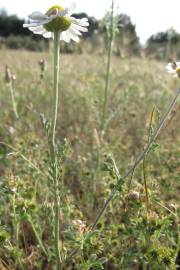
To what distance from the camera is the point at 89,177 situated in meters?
2.43

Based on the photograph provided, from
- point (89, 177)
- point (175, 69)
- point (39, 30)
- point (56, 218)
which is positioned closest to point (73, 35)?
point (39, 30)

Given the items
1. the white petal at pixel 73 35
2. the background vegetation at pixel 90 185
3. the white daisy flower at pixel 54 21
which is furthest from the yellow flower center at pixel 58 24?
the background vegetation at pixel 90 185

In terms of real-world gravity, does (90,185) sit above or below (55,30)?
below

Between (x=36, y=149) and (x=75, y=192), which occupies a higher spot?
(x=36, y=149)

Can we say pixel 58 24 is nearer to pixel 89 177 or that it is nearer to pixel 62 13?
pixel 62 13

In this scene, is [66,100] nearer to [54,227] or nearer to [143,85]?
[143,85]

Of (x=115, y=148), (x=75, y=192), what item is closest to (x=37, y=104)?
(x=115, y=148)

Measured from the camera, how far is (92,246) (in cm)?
141

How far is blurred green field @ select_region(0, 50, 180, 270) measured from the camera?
155 centimetres

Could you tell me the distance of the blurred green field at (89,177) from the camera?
5.08ft

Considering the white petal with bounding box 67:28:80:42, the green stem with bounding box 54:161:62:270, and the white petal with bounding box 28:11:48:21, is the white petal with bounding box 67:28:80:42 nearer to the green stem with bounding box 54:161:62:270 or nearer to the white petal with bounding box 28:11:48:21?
the white petal with bounding box 28:11:48:21

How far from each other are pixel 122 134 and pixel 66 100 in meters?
1.18

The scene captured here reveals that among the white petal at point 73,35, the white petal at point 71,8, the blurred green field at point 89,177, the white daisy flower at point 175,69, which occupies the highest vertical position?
the white petal at point 71,8

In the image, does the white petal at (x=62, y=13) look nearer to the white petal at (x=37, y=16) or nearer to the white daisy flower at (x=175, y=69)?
the white petal at (x=37, y=16)
